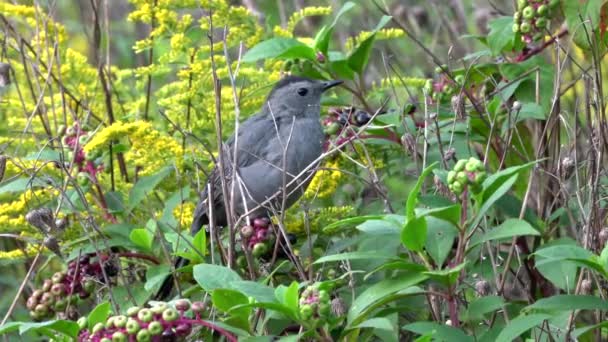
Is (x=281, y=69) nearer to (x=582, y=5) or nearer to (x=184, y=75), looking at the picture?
(x=184, y=75)

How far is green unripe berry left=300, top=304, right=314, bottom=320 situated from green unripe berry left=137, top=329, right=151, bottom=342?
1.24 feet

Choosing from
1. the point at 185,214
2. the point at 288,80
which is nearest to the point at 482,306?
the point at 185,214

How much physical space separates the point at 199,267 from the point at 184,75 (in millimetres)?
1658

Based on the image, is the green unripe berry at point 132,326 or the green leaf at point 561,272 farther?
the green leaf at point 561,272

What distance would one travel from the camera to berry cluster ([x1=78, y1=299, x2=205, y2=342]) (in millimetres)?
2473

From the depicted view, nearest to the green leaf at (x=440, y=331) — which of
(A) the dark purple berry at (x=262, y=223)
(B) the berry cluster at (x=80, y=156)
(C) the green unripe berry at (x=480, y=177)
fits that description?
(C) the green unripe berry at (x=480, y=177)

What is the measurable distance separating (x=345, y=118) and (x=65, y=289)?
1.24 m

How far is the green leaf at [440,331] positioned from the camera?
274 cm

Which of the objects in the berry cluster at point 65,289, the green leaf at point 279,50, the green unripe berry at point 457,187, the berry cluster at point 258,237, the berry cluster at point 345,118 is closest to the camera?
the green unripe berry at point 457,187

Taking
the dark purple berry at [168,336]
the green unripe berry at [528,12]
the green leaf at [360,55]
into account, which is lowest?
the dark purple berry at [168,336]

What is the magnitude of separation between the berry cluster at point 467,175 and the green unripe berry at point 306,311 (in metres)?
0.46

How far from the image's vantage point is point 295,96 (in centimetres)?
525

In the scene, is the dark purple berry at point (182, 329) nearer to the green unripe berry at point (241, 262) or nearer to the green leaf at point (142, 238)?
the green leaf at point (142, 238)

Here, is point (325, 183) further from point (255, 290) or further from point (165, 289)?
point (255, 290)
